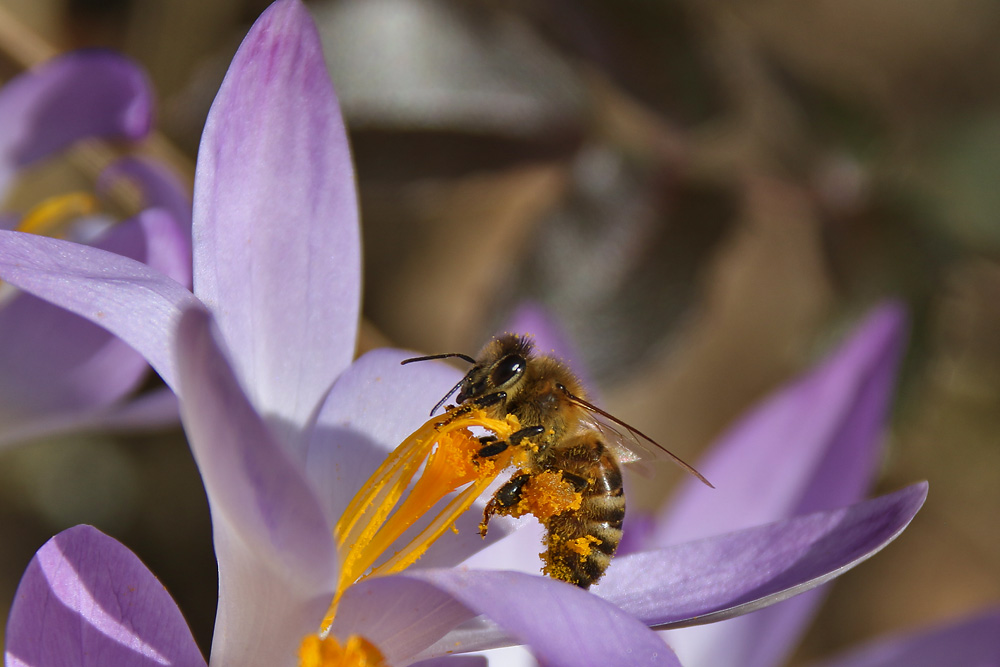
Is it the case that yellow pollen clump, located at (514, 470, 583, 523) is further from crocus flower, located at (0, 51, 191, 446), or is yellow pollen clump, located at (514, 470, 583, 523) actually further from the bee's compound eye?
crocus flower, located at (0, 51, 191, 446)

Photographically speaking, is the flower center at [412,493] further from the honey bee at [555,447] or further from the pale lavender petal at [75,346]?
the pale lavender petal at [75,346]

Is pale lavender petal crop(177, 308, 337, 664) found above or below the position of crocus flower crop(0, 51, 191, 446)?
below

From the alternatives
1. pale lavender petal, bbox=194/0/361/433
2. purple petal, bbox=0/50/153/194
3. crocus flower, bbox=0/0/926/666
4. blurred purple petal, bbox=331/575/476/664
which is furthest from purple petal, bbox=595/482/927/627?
purple petal, bbox=0/50/153/194

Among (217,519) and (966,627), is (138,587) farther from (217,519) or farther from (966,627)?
(966,627)

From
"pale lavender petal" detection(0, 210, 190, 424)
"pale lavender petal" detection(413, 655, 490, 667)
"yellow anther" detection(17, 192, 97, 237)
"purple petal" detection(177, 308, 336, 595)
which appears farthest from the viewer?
"yellow anther" detection(17, 192, 97, 237)

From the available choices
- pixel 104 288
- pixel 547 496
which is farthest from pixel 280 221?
pixel 547 496

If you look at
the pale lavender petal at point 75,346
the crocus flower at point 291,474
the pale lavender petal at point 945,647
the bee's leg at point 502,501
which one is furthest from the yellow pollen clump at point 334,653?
the pale lavender petal at point 945,647

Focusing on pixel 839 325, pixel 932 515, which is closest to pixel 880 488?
pixel 932 515
